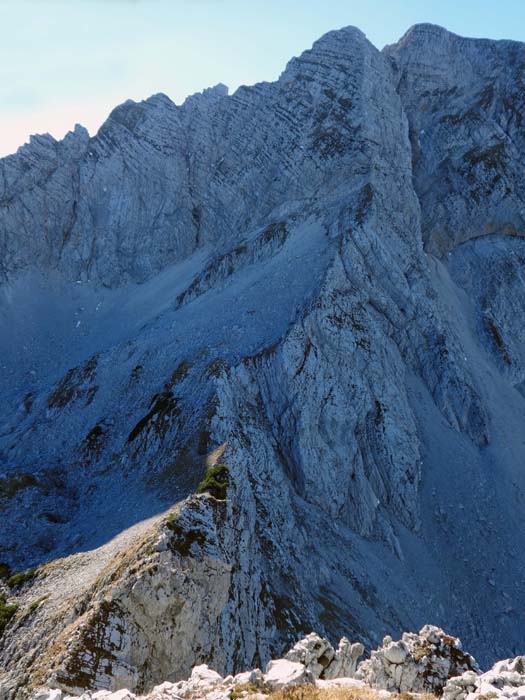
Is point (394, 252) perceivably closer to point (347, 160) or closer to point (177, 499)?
point (347, 160)

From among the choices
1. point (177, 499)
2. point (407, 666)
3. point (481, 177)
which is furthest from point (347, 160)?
point (407, 666)

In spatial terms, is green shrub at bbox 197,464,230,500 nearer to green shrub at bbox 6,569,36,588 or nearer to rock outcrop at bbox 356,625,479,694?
green shrub at bbox 6,569,36,588

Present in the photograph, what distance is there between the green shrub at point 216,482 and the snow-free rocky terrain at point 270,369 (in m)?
0.89

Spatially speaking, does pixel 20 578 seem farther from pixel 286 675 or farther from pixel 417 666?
pixel 417 666

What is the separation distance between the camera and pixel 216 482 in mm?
31453

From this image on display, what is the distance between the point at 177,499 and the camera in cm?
3341

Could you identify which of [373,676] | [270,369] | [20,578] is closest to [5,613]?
[20,578]

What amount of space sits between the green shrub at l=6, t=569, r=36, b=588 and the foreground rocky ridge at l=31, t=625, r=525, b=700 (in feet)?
47.4

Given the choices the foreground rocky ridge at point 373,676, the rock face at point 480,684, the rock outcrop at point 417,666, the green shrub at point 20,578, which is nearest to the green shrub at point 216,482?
the green shrub at point 20,578

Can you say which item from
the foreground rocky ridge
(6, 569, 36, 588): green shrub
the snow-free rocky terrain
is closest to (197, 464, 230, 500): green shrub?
the snow-free rocky terrain

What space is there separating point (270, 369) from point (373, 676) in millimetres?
32188

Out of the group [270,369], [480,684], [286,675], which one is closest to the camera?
[480,684]

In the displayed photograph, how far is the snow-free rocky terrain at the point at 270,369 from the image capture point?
1122 inches

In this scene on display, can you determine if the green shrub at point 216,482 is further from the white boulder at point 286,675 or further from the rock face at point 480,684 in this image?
the rock face at point 480,684
